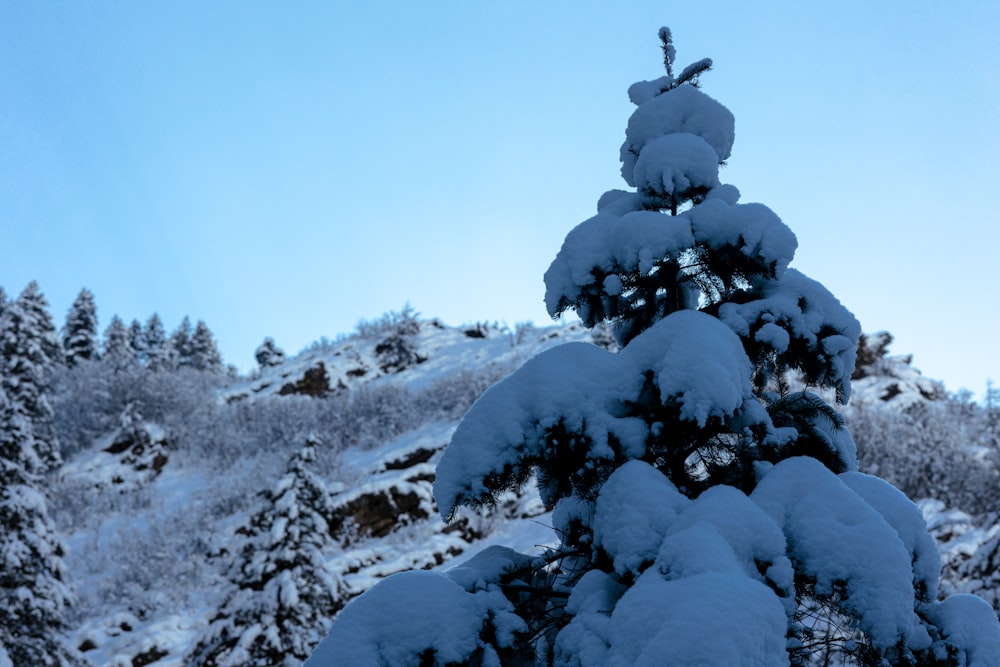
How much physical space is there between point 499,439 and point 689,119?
118 inches

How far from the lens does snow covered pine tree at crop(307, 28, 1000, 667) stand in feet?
9.34

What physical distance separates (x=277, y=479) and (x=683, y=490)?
38.8ft

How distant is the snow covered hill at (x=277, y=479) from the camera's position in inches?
707

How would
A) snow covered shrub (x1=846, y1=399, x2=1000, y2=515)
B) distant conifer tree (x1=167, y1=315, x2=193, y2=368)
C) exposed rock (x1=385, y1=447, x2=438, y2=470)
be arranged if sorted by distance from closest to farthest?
snow covered shrub (x1=846, y1=399, x2=1000, y2=515)
exposed rock (x1=385, y1=447, x2=438, y2=470)
distant conifer tree (x1=167, y1=315, x2=193, y2=368)

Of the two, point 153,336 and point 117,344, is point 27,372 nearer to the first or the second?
point 117,344

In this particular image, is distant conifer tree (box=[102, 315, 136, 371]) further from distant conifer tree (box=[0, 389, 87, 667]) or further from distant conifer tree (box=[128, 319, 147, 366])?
distant conifer tree (box=[0, 389, 87, 667])

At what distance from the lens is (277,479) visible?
13883 mm

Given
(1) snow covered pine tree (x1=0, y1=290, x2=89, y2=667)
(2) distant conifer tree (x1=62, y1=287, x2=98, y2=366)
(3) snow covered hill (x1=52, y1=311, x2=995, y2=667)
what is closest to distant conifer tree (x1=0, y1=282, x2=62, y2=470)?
(3) snow covered hill (x1=52, y1=311, x2=995, y2=667)

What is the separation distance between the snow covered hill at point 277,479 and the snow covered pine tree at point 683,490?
10.1 metres

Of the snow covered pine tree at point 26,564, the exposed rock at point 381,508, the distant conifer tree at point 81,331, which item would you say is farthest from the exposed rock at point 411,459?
the distant conifer tree at point 81,331

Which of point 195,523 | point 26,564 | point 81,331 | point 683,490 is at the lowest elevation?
point 195,523

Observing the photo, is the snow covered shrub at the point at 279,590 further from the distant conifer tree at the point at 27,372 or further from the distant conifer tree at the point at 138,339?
the distant conifer tree at the point at 138,339

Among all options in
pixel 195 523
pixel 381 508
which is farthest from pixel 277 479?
pixel 195 523

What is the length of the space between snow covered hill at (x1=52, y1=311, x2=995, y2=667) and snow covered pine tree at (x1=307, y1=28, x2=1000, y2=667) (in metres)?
10.1
